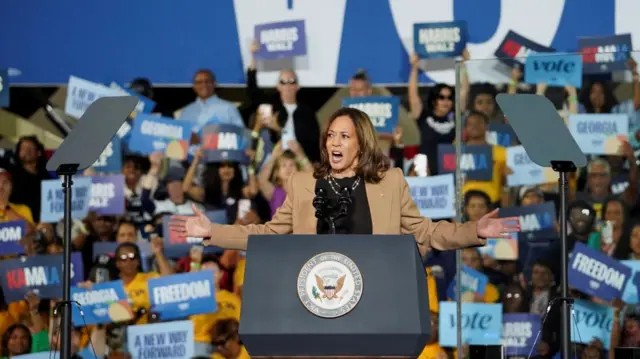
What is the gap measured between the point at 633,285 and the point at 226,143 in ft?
8.44

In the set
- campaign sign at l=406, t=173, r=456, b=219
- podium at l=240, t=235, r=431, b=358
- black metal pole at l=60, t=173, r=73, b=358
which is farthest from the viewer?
campaign sign at l=406, t=173, r=456, b=219

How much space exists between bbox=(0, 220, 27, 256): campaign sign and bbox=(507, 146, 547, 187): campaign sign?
3079mm

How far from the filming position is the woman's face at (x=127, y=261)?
260 inches

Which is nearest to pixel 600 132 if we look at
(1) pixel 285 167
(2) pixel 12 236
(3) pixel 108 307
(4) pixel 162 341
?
(1) pixel 285 167

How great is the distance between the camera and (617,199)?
16.8ft

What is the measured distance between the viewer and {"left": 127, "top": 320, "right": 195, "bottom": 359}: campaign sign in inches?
257

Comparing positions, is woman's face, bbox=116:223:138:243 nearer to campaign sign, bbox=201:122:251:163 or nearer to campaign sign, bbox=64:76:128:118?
campaign sign, bbox=201:122:251:163

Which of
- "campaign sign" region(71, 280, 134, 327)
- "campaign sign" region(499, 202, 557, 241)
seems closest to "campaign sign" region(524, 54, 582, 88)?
"campaign sign" region(499, 202, 557, 241)

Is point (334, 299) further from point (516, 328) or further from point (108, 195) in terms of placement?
point (108, 195)

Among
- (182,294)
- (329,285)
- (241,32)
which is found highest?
(241,32)

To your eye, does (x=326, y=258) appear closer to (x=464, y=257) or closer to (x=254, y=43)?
(x=464, y=257)

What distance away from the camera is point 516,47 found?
6398mm

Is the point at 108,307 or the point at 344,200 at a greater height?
the point at 344,200

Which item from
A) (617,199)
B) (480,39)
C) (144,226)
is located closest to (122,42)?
(144,226)
